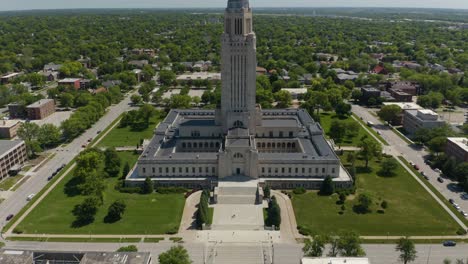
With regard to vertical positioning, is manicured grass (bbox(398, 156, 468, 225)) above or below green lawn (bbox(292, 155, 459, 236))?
above

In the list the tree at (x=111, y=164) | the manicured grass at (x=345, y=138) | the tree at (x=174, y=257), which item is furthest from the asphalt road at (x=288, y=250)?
the manicured grass at (x=345, y=138)

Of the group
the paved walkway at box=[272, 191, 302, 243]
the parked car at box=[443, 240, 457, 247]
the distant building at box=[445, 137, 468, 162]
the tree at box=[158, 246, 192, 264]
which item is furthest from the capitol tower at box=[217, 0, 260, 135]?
the parked car at box=[443, 240, 457, 247]

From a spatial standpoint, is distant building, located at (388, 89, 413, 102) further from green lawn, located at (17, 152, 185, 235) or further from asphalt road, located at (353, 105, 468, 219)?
green lawn, located at (17, 152, 185, 235)

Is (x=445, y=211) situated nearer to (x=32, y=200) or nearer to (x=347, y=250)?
(x=347, y=250)

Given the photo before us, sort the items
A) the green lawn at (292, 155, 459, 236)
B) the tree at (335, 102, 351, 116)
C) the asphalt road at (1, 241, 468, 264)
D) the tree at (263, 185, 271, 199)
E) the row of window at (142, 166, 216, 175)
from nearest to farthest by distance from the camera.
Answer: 1. the asphalt road at (1, 241, 468, 264)
2. the green lawn at (292, 155, 459, 236)
3. the tree at (263, 185, 271, 199)
4. the row of window at (142, 166, 216, 175)
5. the tree at (335, 102, 351, 116)

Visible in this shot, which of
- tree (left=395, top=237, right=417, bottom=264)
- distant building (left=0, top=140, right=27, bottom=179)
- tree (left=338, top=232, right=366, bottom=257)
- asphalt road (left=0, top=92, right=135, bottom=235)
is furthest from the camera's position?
distant building (left=0, top=140, right=27, bottom=179)

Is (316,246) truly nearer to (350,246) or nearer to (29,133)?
(350,246)

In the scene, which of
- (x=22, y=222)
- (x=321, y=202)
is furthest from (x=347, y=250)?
(x=22, y=222)
